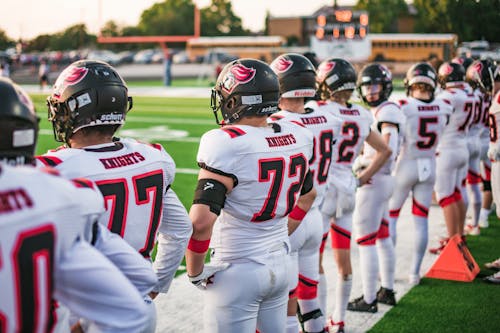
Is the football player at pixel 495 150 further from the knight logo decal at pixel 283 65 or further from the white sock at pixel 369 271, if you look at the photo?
the knight logo decal at pixel 283 65

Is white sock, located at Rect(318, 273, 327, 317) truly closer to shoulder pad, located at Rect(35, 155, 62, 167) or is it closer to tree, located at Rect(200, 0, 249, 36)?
shoulder pad, located at Rect(35, 155, 62, 167)

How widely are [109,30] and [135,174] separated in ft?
340

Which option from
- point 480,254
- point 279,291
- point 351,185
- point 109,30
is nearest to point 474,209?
point 480,254

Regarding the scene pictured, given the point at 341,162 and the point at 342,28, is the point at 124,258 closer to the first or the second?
the point at 341,162

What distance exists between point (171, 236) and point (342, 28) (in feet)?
78.2

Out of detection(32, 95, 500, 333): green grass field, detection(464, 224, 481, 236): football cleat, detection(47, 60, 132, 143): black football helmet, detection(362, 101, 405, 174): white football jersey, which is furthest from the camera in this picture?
detection(464, 224, 481, 236): football cleat

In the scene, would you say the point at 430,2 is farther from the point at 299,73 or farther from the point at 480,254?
the point at 299,73

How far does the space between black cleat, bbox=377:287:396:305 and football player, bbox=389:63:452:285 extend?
59 cm

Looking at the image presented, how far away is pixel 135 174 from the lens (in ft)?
8.91

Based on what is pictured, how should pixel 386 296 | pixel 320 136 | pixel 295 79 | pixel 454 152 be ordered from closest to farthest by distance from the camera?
pixel 295 79, pixel 320 136, pixel 386 296, pixel 454 152

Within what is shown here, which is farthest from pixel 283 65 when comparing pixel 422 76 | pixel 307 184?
pixel 422 76

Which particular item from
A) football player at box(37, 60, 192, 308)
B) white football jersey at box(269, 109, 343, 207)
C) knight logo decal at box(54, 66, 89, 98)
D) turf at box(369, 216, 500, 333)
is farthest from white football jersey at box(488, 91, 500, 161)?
knight logo decal at box(54, 66, 89, 98)

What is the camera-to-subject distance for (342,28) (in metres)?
25.8

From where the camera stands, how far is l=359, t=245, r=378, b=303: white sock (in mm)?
5375
